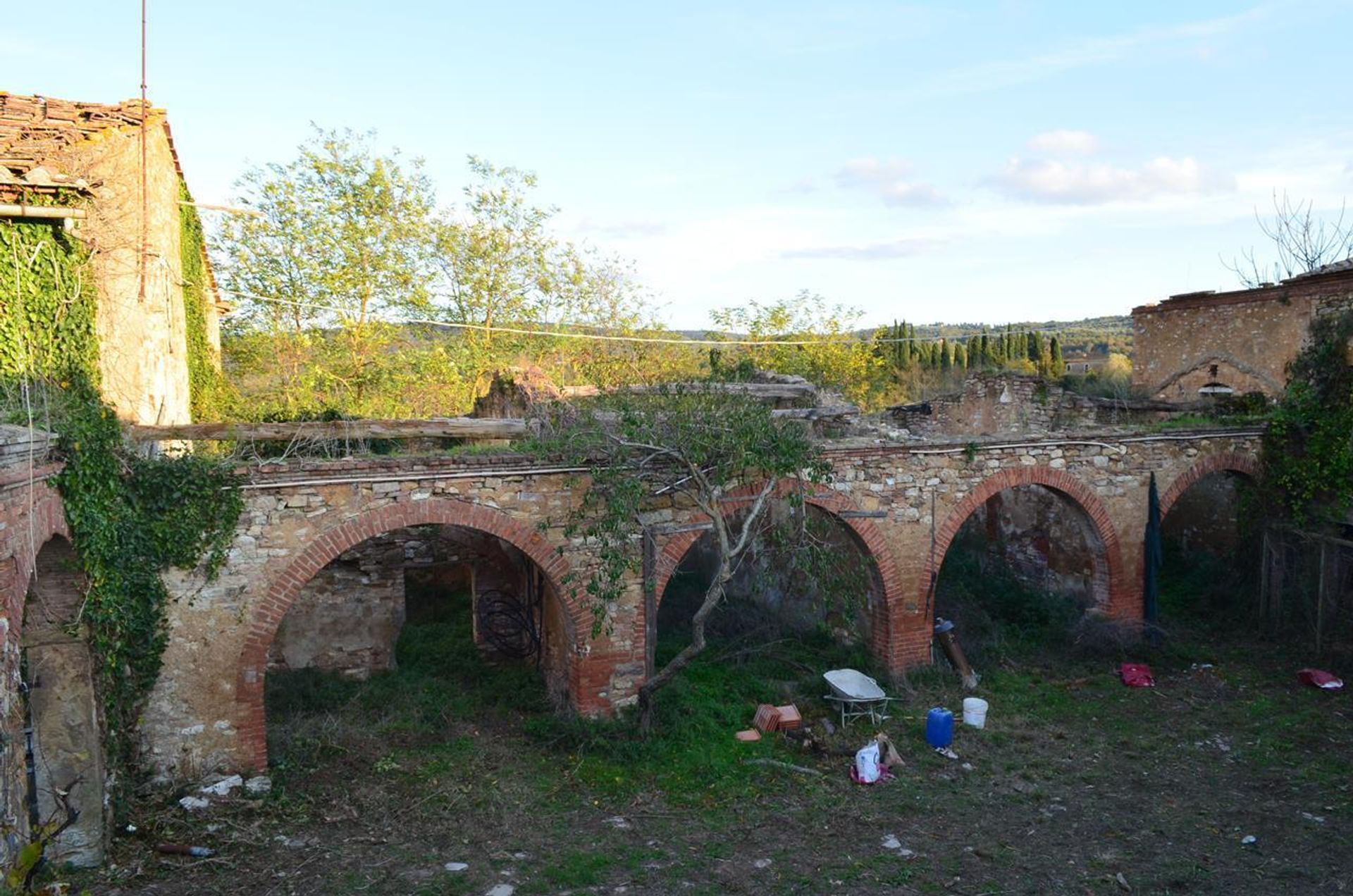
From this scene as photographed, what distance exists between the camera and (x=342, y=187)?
62.3ft

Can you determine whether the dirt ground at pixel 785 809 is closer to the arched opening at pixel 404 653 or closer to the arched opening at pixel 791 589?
the arched opening at pixel 404 653

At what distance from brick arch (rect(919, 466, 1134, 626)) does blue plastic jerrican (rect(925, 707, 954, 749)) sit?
2.05m

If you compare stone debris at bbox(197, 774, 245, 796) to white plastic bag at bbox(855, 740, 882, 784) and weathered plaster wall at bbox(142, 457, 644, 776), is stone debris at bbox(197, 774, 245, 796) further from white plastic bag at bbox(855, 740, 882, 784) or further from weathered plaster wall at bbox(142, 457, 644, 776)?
white plastic bag at bbox(855, 740, 882, 784)

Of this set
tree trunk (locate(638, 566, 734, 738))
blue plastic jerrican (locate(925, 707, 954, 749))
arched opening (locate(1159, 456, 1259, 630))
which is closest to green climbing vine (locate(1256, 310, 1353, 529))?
arched opening (locate(1159, 456, 1259, 630))

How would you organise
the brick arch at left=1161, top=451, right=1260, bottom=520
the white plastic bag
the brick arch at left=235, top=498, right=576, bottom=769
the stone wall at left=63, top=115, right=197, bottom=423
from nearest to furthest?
the brick arch at left=235, top=498, right=576, bottom=769
the white plastic bag
the stone wall at left=63, top=115, right=197, bottom=423
the brick arch at left=1161, top=451, right=1260, bottom=520

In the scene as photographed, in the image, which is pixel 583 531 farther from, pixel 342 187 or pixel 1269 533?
pixel 342 187

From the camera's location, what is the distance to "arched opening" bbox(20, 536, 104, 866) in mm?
7227

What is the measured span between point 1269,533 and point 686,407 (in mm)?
10038

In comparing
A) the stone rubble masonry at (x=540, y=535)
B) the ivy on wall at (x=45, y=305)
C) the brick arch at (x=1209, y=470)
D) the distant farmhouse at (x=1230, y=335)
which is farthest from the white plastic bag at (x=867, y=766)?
the distant farmhouse at (x=1230, y=335)

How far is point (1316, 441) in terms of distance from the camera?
13.0 m

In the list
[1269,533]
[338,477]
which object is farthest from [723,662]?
[1269,533]

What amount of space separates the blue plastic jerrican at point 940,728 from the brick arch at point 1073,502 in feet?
6.74

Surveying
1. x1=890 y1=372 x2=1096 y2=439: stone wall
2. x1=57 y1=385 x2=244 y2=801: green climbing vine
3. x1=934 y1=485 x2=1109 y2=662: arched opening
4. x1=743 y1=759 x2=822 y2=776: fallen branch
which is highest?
x1=890 y1=372 x2=1096 y2=439: stone wall

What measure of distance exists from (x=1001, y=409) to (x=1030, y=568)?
143 inches
